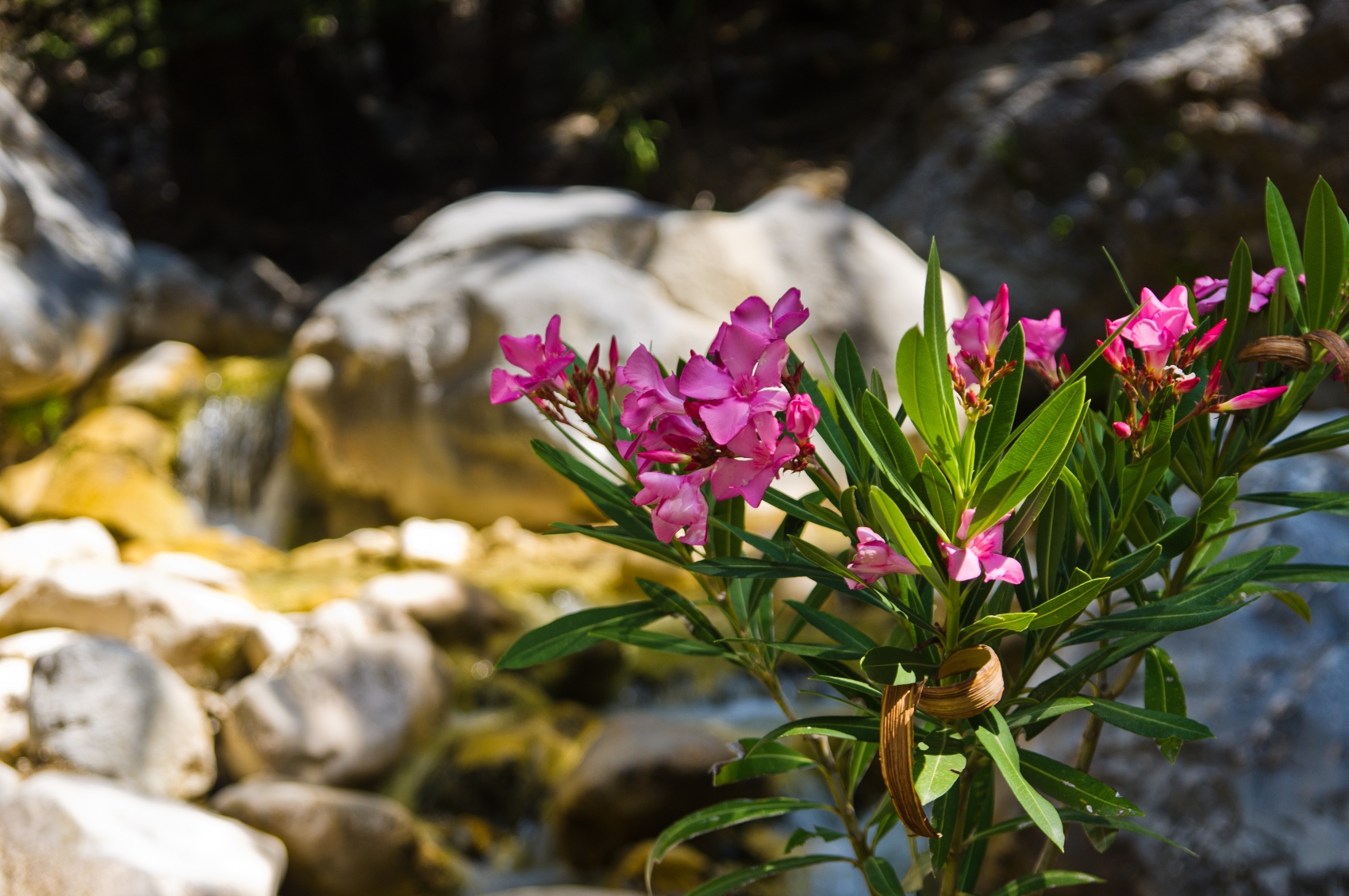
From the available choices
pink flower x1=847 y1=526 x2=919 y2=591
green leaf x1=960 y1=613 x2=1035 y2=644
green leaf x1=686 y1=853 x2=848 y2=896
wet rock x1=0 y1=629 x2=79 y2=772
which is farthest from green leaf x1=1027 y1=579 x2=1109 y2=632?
wet rock x1=0 y1=629 x2=79 y2=772

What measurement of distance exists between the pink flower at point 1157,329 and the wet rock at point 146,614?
11.7ft

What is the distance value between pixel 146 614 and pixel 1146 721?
12.1 feet

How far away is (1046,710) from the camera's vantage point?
0.69 meters

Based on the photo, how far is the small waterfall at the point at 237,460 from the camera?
584 cm

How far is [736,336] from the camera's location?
568mm

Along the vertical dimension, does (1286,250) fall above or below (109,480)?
above

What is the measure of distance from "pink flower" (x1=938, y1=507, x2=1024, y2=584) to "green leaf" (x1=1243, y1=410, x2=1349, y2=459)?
1.21ft

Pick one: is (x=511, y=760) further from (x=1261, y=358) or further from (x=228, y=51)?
(x=228, y=51)

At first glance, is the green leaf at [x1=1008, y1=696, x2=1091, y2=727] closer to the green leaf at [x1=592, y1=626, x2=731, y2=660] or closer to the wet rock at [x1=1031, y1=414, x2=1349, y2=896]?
the green leaf at [x1=592, y1=626, x2=731, y2=660]

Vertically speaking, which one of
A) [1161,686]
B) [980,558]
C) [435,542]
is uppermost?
[980,558]

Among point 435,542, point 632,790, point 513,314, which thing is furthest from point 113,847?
point 513,314

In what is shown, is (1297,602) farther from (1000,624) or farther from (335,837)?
(335,837)

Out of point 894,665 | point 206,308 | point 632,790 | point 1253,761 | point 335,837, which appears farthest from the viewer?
point 206,308

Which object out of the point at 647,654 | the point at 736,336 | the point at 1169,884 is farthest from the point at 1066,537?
the point at 647,654
